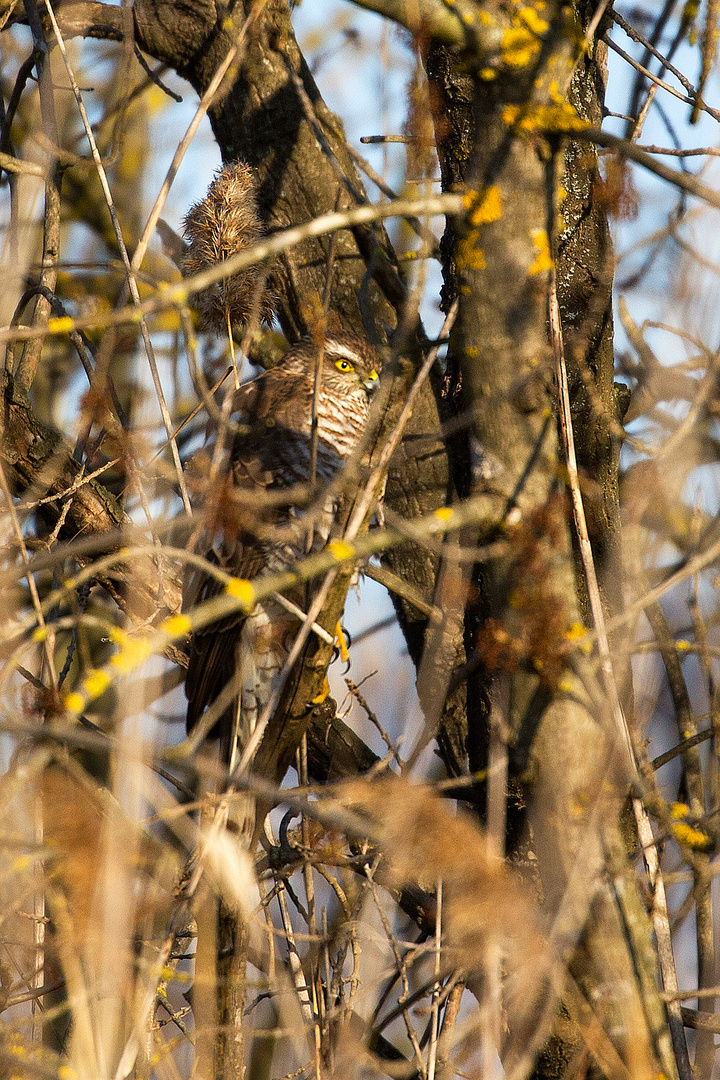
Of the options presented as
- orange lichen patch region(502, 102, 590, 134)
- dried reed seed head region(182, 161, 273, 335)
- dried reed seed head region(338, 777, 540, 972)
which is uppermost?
dried reed seed head region(182, 161, 273, 335)

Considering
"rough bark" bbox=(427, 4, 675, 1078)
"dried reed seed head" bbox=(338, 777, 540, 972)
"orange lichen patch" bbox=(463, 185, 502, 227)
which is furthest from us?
"orange lichen patch" bbox=(463, 185, 502, 227)

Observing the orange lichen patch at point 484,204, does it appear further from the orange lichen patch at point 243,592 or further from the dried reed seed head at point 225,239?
the orange lichen patch at point 243,592

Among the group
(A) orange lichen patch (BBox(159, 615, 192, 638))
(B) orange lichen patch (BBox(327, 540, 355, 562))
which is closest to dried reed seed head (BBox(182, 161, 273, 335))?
(B) orange lichen patch (BBox(327, 540, 355, 562))

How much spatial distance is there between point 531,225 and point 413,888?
63.7 inches

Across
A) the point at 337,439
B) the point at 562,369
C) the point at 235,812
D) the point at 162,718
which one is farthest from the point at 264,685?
the point at 562,369

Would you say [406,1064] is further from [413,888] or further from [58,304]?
[58,304]

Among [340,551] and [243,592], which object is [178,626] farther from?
[340,551]

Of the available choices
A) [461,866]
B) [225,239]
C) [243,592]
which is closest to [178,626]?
[243,592]

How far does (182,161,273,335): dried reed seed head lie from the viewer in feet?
7.86

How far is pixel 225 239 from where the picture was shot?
240cm

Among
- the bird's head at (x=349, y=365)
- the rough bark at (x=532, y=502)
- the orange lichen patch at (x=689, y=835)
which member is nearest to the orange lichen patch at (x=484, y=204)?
the rough bark at (x=532, y=502)

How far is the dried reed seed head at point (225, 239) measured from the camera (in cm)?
240

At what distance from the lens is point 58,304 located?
263 centimetres

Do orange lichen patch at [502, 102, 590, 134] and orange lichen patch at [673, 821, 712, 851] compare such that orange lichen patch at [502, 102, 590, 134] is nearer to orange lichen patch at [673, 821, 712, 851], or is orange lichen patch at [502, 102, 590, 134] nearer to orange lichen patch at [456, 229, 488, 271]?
orange lichen patch at [456, 229, 488, 271]
